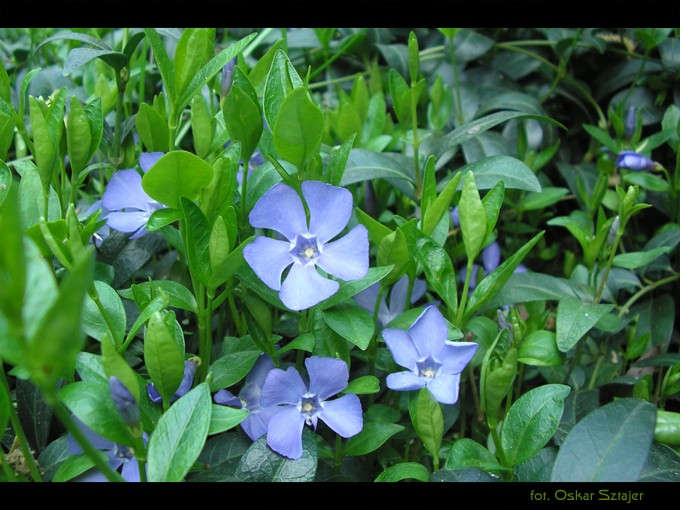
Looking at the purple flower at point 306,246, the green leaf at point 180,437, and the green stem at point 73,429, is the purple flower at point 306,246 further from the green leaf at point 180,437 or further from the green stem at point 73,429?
the green stem at point 73,429

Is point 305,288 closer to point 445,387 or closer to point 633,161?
point 445,387

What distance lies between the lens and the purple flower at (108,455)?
28.8 inches

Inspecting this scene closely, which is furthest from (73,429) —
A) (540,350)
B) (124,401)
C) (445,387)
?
(540,350)

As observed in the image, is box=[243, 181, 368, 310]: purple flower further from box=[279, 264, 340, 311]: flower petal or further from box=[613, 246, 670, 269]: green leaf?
box=[613, 246, 670, 269]: green leaf

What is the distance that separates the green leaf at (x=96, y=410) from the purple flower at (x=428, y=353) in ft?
0.96

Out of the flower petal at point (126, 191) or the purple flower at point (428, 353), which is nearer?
the purple flower at point (428, 353)

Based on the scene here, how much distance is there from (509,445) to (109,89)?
0.79m

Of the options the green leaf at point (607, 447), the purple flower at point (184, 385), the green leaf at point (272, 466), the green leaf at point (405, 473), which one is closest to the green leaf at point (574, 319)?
the green leaf at point (607, 447)

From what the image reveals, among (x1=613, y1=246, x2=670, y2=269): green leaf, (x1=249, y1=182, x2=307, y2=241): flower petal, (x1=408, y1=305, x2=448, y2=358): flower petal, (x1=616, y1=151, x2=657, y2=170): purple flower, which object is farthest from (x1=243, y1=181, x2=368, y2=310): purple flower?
(x1=616, y1=151, x2=657, y2=170): purple flower

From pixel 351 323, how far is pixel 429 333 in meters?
0.10
